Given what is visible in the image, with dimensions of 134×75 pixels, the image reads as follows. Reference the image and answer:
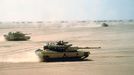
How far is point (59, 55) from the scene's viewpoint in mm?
26984

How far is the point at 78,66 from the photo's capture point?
24094mm

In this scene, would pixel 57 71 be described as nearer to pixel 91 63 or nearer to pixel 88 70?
pixel 88 70

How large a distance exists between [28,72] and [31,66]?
8.38 ft

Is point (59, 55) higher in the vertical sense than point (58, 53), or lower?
lower

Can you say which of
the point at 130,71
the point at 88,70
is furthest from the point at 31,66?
the point at 130,71

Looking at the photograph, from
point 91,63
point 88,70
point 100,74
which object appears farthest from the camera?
point 91,63

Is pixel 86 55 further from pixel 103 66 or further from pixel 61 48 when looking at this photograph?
pixel 103 66

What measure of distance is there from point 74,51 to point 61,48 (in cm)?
120

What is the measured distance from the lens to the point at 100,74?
68.8 ft

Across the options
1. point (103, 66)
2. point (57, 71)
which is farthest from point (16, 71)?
point (103, 66)

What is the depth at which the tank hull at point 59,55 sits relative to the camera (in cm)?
2661

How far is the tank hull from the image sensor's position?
2661 centimetres

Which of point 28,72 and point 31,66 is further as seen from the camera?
point 31,66

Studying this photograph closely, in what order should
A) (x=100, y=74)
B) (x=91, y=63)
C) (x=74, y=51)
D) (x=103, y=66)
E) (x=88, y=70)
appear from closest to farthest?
(x=100, y=74) < (x=88, y=70) < (x=103, y=66) < (x=91, y=63) < (x=74, y=51)
